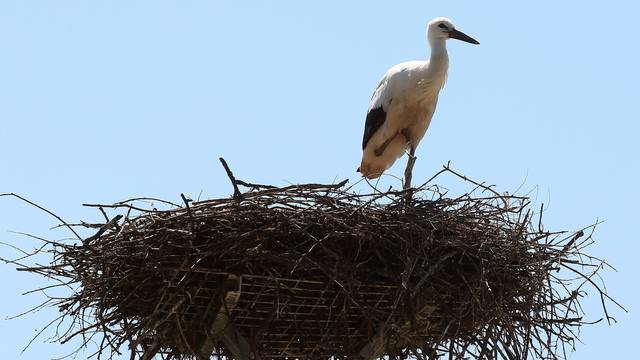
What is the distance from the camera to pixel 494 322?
6422 mm

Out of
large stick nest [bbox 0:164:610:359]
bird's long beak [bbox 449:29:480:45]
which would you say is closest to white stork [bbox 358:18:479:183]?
bird's long beak [bbox 449:29:480:45]

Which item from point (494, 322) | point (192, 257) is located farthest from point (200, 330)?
point (494, 322)

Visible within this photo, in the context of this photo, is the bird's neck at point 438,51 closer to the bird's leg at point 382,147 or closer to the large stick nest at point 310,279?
the bird's leg at point 382,147

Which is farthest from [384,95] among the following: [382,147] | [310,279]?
[310,279]

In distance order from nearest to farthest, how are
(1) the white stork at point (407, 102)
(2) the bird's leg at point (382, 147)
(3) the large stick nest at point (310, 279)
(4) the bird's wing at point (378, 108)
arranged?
(3) the large stick nest at point (310, 279) → (1) the white stork at point (407, 102) → (4) the bird's wing at point (378, 108) → (2) the bird's leg at point (382, 147)

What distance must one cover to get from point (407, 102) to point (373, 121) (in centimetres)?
35

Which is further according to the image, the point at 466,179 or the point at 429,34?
the point at 429,34

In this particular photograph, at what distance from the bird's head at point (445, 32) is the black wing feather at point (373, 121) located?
2.29ft

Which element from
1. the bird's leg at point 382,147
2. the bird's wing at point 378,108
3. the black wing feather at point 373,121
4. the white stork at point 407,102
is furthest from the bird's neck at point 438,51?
the bird's leg at point 382,147

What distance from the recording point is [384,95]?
29.7 feet

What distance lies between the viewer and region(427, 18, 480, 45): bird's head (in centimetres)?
924

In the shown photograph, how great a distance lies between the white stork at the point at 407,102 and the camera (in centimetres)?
894

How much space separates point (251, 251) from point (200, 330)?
2.05 ft

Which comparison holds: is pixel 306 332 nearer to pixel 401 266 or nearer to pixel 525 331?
pixel 401 266
